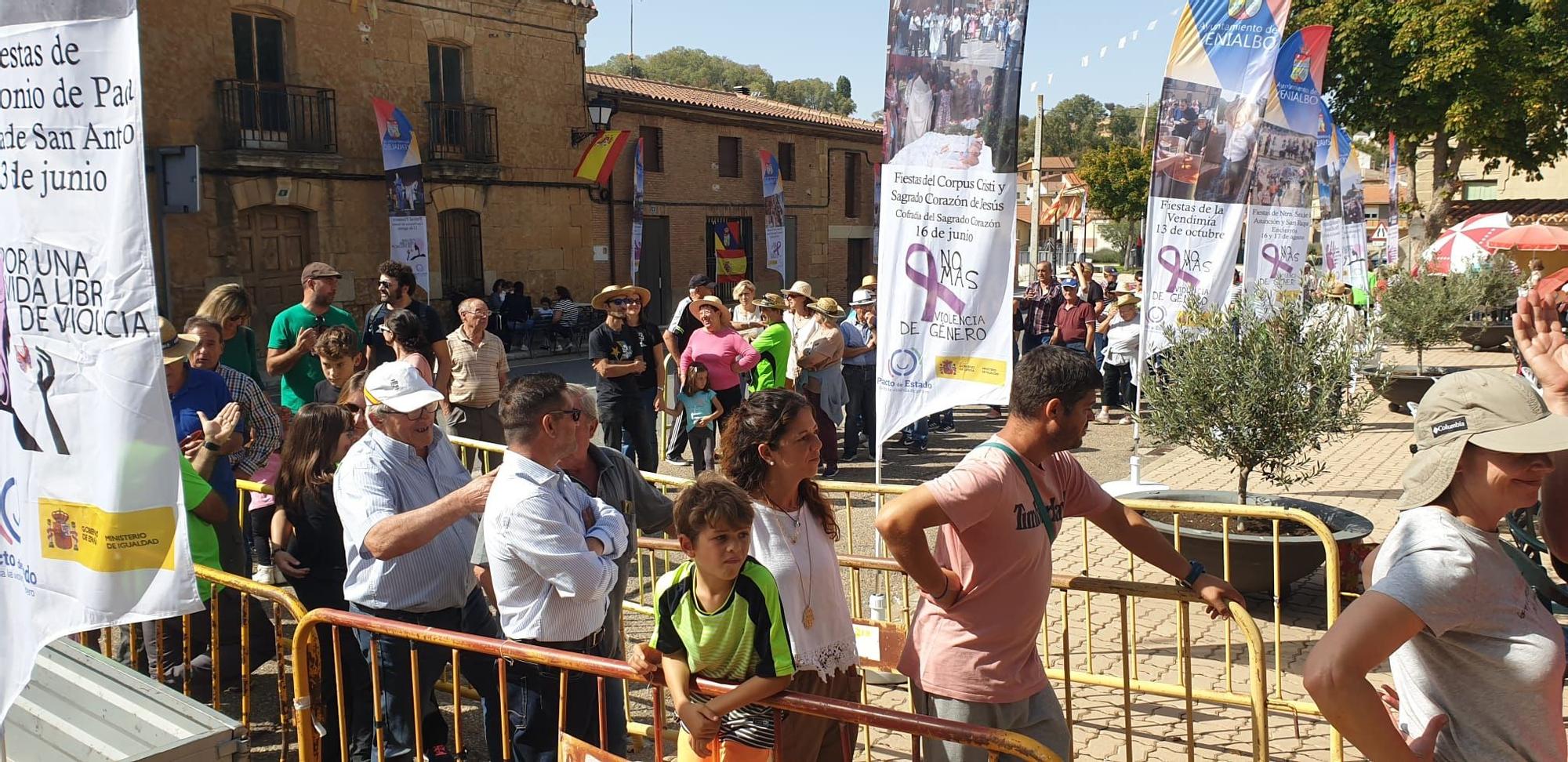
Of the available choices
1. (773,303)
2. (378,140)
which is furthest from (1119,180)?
(773,303)

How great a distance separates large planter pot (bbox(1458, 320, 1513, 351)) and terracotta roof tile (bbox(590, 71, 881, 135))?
18109 millimetres

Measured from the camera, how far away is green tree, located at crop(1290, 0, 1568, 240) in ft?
89.1

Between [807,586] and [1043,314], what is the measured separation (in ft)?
37.7

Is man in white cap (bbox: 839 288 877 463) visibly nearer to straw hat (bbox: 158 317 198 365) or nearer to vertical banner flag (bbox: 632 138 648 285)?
straw hat (bbox: 158 317 198 365)

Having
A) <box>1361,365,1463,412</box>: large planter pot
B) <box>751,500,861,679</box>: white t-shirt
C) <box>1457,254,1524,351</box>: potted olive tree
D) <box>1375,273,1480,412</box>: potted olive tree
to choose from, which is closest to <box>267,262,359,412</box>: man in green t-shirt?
<box>751,500,861,679</box>: white t-shirt

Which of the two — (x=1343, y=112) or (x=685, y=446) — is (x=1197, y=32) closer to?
(x=685, y=446)

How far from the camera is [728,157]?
31.5 m

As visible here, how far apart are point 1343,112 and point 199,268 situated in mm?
27994

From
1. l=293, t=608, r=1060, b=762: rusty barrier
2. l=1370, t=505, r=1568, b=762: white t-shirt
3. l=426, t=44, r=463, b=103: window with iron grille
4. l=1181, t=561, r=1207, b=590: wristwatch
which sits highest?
l=426, t=44, r=463, b=103: window with iron grille

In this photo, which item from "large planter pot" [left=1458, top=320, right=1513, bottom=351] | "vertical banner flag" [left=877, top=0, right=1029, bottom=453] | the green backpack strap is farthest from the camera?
"large planter pot" [left=1458, top=320, right=1513, bottom=351]

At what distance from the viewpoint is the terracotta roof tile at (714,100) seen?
29.0m

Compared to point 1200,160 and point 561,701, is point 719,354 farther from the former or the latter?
point 561,701

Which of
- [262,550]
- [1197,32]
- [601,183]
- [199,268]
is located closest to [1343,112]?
[601,183]

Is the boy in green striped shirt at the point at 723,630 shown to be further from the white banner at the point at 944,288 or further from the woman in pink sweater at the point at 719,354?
the woman in pink sweater at the point at 719,354
